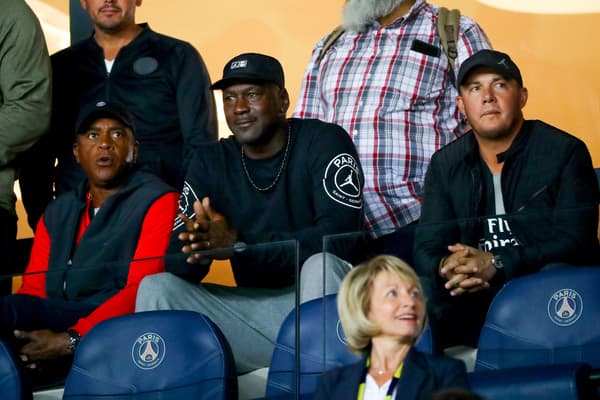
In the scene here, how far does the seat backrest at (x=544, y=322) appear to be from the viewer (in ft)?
11.1

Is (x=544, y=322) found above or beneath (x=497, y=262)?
beneath

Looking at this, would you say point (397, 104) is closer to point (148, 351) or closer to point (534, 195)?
point (534, 195)

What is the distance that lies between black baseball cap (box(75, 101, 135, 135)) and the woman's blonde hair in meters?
1.69

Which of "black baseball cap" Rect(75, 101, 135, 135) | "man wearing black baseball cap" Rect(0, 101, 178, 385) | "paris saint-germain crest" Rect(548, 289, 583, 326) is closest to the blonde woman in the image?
"paris saint-germain crest" Rect(548, 289, 583, 326)

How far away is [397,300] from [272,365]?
1.83 ft

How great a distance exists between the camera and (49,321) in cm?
392

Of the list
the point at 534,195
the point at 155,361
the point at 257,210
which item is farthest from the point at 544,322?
the point at 257,210

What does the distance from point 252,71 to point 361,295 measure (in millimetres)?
1485

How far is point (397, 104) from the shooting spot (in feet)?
15.6

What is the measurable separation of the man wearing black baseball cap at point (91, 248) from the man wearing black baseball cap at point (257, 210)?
110mm

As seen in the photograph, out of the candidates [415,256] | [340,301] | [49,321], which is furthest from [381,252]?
[49,321]

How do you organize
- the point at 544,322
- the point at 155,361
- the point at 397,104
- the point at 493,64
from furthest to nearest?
the point at 397,104 < the point at 493,64 < the point at 155,361 < the point at 544,322

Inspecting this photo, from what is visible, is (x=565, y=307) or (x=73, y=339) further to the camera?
(x=73, y=339)

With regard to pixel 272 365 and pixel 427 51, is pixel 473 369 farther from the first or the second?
pixel 427 51
